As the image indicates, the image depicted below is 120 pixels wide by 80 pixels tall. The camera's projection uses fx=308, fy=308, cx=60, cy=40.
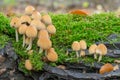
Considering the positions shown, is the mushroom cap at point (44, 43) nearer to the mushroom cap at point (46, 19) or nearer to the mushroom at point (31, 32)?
the mushroom at point (31, 32)

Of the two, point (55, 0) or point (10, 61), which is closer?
point (10, 61)

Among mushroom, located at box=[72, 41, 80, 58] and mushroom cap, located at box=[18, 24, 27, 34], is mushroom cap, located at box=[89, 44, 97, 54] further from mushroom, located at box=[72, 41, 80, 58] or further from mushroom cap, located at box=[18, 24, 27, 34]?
mushroom cap, located at box=[18, 24, 27, 34]

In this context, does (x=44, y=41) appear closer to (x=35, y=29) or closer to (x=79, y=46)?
(x=35, y=29)

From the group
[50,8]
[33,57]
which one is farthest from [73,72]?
[50,8]

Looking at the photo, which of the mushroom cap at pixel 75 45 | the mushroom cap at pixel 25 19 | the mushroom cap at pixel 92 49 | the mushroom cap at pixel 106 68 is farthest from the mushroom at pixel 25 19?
the mushroom cap at pixel 106 68

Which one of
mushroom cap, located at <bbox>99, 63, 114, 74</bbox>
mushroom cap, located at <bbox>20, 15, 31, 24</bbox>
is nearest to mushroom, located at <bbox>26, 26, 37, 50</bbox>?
mushroom cap, located at <bbox>20, 15, 31, 24</bbox>

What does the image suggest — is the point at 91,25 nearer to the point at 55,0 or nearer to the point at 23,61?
the point at 23,61

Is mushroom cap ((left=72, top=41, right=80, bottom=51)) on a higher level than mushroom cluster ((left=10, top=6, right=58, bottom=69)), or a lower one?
lower
